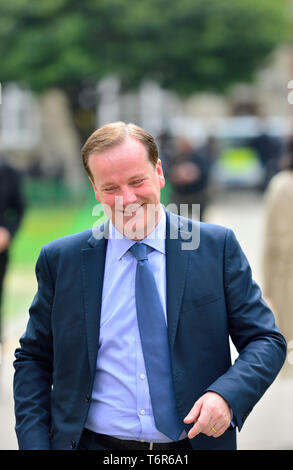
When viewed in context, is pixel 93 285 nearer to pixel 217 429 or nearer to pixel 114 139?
pixel 114 139

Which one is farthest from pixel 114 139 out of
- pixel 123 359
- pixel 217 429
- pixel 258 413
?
pixel 258 413

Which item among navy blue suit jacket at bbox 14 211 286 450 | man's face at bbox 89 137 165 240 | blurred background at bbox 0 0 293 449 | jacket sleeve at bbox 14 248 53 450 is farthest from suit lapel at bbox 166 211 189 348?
blurred background at bbox 0 0 293 449

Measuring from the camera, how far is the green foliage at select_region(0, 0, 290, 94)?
87.9 ft

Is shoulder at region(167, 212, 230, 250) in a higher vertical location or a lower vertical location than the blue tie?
higher

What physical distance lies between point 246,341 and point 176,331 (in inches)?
9.5

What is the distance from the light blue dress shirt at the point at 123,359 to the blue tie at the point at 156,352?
36 mm

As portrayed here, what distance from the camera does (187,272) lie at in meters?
2.79

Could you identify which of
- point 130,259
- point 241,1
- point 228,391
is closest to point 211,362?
point 228,391

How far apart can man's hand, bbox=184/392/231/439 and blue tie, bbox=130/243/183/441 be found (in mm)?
107

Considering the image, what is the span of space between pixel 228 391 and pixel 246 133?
27.7 m

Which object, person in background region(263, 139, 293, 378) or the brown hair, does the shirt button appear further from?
person in background region(263, 139, 293, 378)

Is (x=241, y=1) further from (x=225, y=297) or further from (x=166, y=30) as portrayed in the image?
(x=225, y=297)

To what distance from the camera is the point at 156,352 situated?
2.73 metres

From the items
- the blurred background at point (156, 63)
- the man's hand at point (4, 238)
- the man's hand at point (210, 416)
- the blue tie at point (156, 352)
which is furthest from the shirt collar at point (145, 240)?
the blurred background at point (156, 63)
